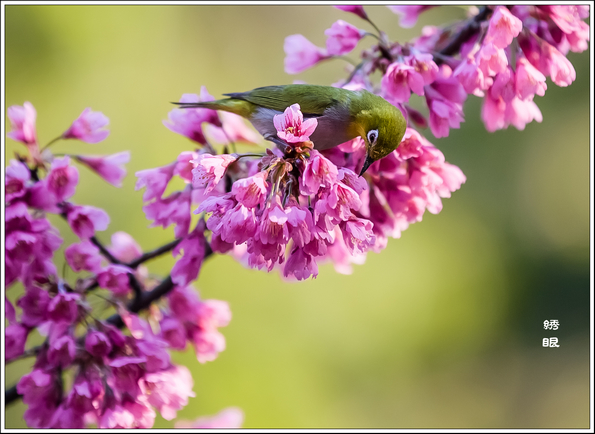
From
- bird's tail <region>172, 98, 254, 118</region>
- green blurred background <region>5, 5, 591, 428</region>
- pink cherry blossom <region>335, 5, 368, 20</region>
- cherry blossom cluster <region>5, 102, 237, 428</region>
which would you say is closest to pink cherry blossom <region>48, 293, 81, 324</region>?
cherry blossom cluster <region>5, 102, 237, 428</region>

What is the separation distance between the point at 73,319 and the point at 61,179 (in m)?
0.35

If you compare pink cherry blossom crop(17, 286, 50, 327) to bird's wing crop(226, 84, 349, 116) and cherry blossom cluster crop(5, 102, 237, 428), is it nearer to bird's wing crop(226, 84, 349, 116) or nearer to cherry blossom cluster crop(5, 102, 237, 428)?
cherry blossom cluster crop(5, 102, 237, 428)

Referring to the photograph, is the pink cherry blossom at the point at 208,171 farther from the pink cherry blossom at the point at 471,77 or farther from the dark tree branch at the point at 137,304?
the pink cherry blossom at the point at 471,77

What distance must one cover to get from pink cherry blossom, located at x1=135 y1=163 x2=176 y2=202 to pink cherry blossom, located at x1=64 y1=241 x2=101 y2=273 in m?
0.22

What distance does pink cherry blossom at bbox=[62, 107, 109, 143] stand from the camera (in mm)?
1425

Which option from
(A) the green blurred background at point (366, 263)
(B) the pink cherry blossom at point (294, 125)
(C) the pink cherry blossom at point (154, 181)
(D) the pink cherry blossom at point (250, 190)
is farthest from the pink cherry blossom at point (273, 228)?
(A) the green blurred background at point (366, 263)

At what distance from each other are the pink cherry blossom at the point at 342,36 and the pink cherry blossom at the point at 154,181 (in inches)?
21.6

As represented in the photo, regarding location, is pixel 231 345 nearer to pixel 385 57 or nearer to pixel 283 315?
pixel 283 315

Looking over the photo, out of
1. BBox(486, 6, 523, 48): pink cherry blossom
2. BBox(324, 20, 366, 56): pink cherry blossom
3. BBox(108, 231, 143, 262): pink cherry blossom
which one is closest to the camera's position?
BBox(486, 6, 523, 48): pink cherry blossom

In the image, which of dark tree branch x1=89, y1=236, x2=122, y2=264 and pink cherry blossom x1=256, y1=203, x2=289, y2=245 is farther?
dark tree branch x1=89, y1=236, x2=122, y2=264

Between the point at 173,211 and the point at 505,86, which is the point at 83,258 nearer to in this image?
the point at 173,211

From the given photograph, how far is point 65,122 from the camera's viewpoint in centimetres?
370

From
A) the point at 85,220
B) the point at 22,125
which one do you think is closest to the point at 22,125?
the point at 22,125

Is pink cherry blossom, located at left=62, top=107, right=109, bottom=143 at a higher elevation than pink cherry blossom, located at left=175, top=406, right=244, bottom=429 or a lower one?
higher
